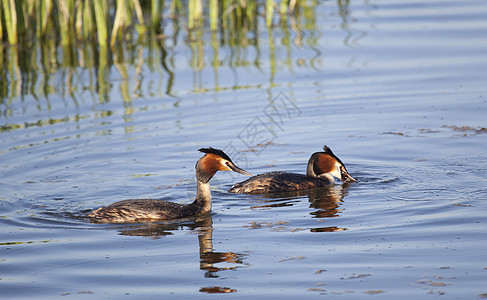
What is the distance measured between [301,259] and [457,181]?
3.40m

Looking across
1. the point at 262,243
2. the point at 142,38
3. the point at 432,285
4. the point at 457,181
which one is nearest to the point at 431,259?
the point at 432,285

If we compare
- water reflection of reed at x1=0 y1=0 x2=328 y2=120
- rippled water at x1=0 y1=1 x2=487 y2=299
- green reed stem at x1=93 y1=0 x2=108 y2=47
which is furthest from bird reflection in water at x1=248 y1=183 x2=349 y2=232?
green reed stem at x1=93 y1=0 x2=108 y2=47

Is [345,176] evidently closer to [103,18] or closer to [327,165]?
[327,165]

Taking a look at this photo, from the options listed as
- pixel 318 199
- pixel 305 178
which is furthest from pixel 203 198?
pixel 305 178

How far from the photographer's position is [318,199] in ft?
33.5

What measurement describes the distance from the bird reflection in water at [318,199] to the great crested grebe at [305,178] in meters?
0.09

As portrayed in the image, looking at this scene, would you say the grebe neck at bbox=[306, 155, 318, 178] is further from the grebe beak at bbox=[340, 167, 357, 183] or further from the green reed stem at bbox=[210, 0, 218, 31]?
the green reed stem at bbox=[210, 0, 218, 31]

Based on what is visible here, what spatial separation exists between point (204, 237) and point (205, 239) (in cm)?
9

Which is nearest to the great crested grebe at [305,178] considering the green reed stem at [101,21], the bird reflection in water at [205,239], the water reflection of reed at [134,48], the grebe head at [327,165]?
the grebe head at [327,165]

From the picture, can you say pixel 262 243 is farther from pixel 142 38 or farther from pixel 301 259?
pixel 142 38

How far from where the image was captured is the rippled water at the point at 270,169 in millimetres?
7227

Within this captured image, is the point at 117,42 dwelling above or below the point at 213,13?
below

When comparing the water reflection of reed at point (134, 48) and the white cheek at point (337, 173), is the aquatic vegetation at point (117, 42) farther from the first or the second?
the white cheek at point (337, 173)

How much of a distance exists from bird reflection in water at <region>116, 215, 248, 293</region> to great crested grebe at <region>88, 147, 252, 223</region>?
0.42ft
